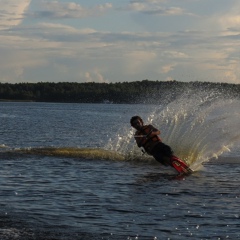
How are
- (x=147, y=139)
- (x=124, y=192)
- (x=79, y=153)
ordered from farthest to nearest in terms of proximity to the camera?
(x=79, y=153) < (x=147, y=139) < (x=124, y=192)

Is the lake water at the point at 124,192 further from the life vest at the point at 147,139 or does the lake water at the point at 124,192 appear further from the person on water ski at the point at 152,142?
the life vest at the point at 147,139

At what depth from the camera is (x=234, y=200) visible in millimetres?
16078

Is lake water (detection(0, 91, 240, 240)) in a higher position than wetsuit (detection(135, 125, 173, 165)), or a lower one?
lower

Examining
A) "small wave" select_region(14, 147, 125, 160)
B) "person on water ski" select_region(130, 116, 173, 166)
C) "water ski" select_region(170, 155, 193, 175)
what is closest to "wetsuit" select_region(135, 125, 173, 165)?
"person on water ski" select_region(130, 116, 173, 166)

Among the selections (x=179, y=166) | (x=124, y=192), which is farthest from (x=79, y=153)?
(x=124, y=192)

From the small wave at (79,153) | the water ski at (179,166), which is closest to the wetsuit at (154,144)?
the water ski at (179,166)

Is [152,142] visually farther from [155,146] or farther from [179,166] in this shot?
[179,166]

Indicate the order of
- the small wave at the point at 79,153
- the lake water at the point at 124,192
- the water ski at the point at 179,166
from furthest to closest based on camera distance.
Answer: the small wave at the point at 79,153 < the water ski at the point at 179,166 < the lake water at the point at 124,192

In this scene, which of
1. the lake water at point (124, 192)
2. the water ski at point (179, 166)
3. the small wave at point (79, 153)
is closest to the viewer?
the lake water at point (124, 192)

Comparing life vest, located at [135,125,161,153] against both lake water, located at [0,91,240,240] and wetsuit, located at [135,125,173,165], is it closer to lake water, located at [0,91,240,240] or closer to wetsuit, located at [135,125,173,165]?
wetsuit, located at [135,125,173,165]

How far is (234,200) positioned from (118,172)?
259 inches

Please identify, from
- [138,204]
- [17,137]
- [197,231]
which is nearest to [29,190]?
[138,204]

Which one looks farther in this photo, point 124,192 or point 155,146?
point 155,146

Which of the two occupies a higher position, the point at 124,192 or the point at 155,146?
the point at 155,146
